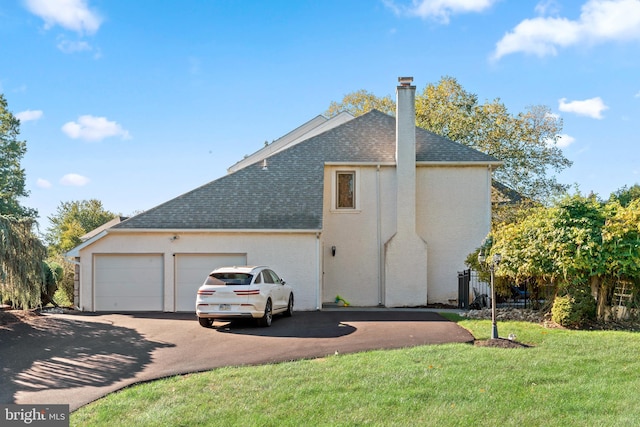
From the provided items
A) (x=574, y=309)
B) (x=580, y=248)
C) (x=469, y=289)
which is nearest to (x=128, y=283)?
(x=469, y=289)

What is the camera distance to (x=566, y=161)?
30734 millimetres

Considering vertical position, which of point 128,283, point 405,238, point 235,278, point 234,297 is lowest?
point 128,283

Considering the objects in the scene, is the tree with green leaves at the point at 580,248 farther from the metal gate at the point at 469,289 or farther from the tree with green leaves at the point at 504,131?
the tree with green leaves at the point at 504,131

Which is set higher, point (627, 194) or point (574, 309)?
point (627, 194)

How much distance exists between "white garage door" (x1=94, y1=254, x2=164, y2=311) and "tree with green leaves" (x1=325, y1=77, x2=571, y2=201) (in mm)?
19468

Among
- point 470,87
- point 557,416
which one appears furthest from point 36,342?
point 470,87

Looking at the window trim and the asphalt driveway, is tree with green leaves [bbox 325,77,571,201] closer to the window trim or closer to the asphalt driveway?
the window trim

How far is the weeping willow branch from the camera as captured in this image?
14.2 meters

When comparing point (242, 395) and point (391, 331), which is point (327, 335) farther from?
point (242, 395)

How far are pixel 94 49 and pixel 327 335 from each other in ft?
37.4

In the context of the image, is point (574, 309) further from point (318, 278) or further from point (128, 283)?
point (128, 283)

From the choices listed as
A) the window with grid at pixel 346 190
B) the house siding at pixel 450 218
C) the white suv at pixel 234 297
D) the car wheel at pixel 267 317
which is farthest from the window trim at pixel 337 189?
the car wheel at pixel 267 317

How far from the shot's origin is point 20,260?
1447 centimetres

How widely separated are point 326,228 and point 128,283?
24.9 feet
